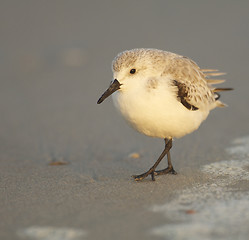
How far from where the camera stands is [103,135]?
623 cm

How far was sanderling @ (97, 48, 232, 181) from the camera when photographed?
429cm

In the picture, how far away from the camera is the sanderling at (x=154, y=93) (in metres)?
4.29

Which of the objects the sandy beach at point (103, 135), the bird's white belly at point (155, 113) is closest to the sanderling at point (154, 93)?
the bird's white belly at point (155, 113)

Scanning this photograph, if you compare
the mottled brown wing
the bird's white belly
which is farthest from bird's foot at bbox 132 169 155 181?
the mottled brown wing

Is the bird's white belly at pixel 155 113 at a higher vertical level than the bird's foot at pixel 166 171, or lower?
higher

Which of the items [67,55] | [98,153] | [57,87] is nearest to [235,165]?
[98,153]

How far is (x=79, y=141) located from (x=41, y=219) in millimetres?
2608

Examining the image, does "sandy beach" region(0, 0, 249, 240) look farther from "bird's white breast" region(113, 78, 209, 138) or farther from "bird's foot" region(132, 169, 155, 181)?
"bird's white breast" region(113, 78, 209, 138)

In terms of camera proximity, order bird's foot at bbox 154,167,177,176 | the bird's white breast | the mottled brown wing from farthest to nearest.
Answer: bird's foot at bbox 154,167,177,176 → the mottled brown wing → the bird's white breast

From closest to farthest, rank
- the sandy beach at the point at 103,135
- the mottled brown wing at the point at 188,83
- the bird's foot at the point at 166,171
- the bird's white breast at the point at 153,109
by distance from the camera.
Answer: the sandy beach at the point at 103,135 → the bird's white breast at the point at 153,109 → the mottled brown wing at the point at 188,83 → the bird's foot at the point at 166,171

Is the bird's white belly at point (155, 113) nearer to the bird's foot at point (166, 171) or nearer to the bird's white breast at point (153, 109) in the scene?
the bird's white breast at point (153, 109)

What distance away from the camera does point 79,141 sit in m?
6.08

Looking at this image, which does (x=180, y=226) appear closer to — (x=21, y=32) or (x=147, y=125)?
(x=147, y=125)

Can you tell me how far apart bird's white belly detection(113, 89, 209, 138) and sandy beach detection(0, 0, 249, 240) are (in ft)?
1.66
